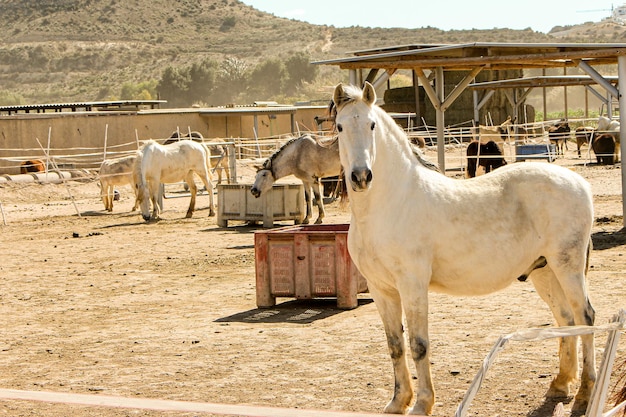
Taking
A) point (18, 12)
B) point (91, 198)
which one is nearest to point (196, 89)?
point (18, 12)

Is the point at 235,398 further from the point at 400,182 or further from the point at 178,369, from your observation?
the point at 400,182

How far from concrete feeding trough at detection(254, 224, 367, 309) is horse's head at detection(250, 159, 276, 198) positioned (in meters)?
7.05

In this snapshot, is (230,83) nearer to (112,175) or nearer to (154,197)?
(112,175)

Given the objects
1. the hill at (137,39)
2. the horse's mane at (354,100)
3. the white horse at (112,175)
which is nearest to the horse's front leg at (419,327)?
the horse's mane at (354,100)

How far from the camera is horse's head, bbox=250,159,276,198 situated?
17.7 meters

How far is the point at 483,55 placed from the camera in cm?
1596

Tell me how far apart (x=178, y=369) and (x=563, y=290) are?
3268mm

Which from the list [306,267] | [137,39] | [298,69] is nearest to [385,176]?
[306,267]

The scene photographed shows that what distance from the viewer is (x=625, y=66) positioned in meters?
15.2

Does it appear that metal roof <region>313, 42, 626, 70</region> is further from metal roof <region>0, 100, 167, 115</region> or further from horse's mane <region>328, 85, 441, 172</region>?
metal roof <region>0, 100, 167, 115</region>

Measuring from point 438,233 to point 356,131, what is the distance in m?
0.86

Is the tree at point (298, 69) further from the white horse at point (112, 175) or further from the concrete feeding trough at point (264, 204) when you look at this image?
the concrete feeding trough at point (264, 204)

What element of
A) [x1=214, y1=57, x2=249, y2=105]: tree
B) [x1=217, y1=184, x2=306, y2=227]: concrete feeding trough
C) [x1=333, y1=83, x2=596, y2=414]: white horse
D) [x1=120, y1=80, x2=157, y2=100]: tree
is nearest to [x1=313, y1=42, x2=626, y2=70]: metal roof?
[x1=217, y1=184, x2=306, y2=227]: concrete feeding trough

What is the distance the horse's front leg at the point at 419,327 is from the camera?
5906mm
